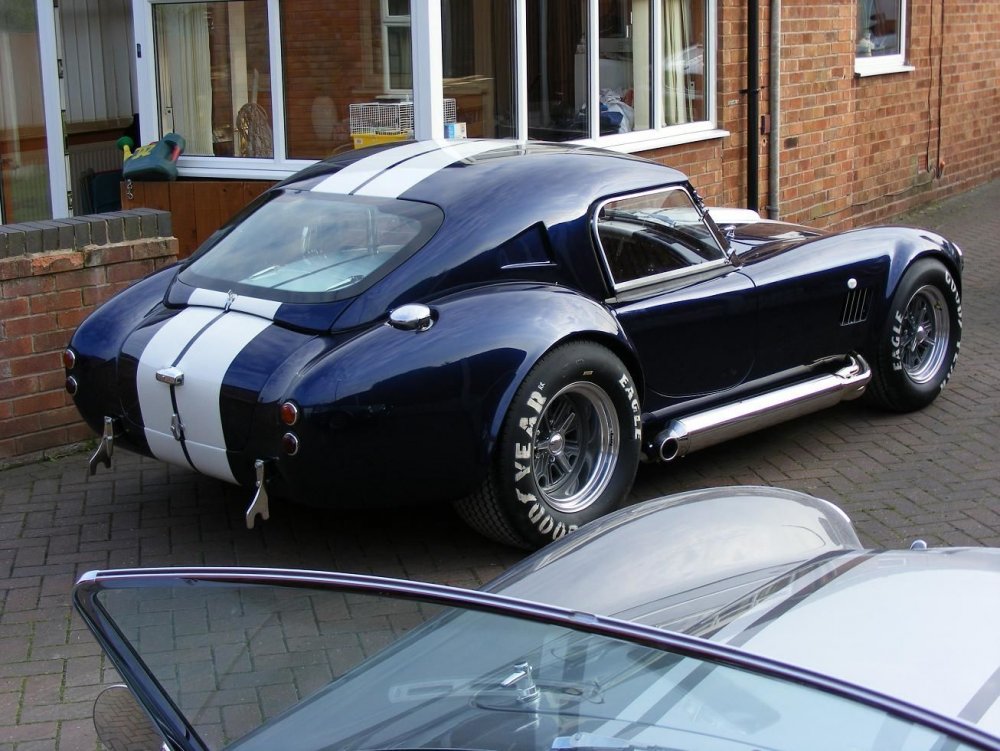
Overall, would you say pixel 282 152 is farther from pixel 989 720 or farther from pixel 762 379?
pixel 989 720

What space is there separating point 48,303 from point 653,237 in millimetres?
2904

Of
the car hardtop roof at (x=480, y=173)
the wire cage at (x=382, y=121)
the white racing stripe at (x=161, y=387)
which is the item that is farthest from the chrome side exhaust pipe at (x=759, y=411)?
the wire cage at (x=382, y=121)

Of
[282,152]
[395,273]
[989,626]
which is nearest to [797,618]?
[989,626]

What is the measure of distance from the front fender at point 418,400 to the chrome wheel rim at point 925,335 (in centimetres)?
256

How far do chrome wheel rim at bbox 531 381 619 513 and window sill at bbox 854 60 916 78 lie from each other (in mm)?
8434

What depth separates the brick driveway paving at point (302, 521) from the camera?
412 cm

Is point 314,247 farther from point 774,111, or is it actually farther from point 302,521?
point 774,111

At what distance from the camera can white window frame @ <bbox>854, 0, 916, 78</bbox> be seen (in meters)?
12.5

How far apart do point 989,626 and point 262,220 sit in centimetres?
403

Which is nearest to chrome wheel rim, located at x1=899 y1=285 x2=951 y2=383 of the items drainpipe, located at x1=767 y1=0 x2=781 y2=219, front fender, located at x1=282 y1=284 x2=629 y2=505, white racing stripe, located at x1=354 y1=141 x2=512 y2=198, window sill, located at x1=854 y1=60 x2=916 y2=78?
white racing stripe, located at x1=354 y1=141 x2=512 y2=198

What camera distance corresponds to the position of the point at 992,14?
1538 centimetres

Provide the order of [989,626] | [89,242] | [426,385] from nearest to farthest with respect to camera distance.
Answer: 1. [989,626]
2. [426,385]
3. [89,242]

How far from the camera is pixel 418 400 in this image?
4.45m

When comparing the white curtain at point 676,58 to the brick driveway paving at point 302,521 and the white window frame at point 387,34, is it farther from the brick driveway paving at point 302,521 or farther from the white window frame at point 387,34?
the brick driveway paving at point 302,521
